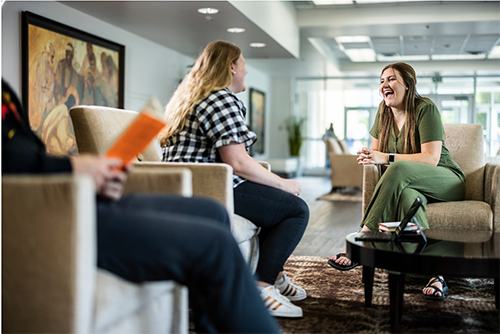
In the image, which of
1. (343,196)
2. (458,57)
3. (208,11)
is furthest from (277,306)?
(458,57)

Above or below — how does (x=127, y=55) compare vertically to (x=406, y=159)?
above

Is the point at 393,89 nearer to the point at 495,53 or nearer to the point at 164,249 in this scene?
the point at 164,249

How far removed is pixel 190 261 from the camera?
1.00 metres

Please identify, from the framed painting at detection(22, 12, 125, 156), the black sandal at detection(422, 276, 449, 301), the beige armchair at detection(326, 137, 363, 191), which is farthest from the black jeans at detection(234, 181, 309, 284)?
the beige armchair at detection(326, 137, 363, 191)

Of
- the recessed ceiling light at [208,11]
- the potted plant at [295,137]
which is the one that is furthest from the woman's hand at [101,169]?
the potted plant at [295,137]

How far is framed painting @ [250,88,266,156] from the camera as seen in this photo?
10555 mm

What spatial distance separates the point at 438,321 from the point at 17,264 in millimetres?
1505

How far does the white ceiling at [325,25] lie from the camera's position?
4.90m

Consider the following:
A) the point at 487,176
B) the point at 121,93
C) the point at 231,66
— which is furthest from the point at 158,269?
the point at 121,93

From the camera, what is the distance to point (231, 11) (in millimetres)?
4938

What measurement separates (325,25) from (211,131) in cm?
534

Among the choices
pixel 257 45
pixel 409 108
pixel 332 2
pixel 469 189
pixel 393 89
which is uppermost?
pixel 332 2

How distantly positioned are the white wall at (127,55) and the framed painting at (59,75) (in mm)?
79

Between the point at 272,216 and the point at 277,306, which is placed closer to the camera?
the point at 277,306
